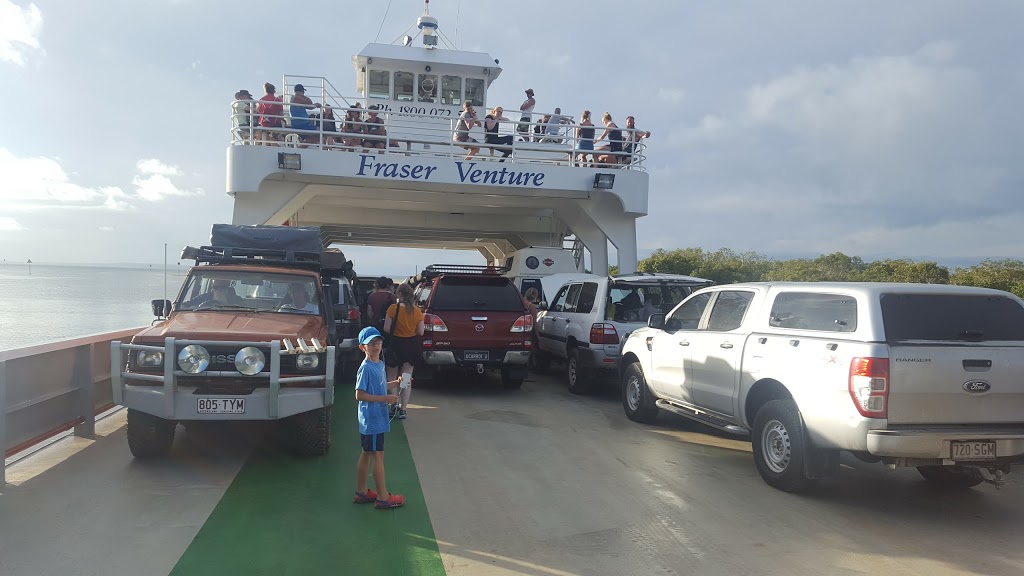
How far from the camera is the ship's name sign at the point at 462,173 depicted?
48.7ft

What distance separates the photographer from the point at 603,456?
7211mm

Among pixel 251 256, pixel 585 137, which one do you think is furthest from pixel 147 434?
pixel 585 137

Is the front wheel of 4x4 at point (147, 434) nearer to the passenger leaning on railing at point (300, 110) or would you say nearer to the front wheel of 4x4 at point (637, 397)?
the front wheel of 4x4 at point (637, 397)

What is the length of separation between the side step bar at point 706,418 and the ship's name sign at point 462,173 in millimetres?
7929

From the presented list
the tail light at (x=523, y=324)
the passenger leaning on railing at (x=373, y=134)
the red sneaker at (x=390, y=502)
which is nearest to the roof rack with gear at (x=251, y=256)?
the tail light at (x=523, y=324)

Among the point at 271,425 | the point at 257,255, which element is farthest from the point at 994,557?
the point at 257,255

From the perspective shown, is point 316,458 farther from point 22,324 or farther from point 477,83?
point 22,324

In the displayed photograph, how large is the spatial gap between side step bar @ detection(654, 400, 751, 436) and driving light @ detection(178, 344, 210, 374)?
4709 mm

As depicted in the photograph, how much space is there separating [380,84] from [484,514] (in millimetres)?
16466

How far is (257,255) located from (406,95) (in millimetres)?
11980

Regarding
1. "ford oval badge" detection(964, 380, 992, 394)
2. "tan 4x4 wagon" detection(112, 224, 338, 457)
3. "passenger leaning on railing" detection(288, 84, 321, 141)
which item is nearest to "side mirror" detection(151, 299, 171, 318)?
"tan 4x4 wagon" detection(112, 224, 338, 457)

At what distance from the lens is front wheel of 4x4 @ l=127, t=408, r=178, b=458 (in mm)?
6539

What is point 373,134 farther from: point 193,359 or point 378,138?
point 193,359

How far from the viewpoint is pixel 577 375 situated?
1105cm
